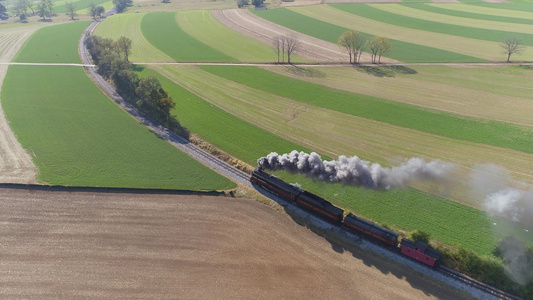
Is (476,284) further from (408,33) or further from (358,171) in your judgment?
(408,33)

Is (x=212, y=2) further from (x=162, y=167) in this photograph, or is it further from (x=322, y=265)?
(x=322, y=265)

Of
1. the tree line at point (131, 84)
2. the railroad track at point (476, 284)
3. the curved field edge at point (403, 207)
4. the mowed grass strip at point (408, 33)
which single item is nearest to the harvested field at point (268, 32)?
the mowed grass strip at point (408, 33)

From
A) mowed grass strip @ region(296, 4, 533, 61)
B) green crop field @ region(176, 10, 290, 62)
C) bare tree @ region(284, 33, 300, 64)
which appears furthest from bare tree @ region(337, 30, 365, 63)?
mowed grass strip @ region(296, 4, 533, 61)

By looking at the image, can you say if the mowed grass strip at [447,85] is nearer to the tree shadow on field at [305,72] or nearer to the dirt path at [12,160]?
the tree shadow on field at [305,72]

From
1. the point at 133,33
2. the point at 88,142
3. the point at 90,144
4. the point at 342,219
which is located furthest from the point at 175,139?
the point at 133,33

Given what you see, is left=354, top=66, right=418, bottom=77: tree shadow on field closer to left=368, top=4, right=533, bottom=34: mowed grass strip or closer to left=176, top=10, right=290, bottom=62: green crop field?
left=176, top=10, right=290, bottom=62: green crop field

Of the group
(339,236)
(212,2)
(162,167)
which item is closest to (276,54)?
(162,167)
